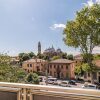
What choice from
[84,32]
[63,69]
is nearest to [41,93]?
[84,32]

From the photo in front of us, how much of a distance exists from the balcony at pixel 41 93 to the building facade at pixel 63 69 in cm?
4368

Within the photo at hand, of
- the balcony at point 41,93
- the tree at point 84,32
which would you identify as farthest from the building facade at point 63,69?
the balcony at point 41,93

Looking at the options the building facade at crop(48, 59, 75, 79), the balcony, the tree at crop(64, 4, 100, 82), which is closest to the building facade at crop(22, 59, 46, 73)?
the building facade at crop(48, 59, 75, 79)

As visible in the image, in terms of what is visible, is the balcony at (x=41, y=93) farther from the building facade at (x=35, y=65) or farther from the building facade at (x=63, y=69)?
the building facade at (x=35, y=65)

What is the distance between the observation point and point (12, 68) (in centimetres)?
1411

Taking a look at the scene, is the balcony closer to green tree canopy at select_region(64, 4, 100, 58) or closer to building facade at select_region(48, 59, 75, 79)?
green tree canopy at select_region(64, 4, 100, 58)

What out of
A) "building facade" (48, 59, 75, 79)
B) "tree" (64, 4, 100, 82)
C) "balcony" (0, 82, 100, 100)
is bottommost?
"balcony" (0, 82, 100, 100)

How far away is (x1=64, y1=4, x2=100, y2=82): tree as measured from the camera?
24.9 metres

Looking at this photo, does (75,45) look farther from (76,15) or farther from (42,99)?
(42,99)

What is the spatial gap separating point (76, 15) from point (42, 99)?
22.2 meters

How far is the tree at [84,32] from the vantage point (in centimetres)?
2491

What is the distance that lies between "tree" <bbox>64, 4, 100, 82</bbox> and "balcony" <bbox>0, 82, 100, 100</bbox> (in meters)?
22.0

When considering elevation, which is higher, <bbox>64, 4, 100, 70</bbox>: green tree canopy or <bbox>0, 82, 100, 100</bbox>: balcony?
<bbox>64, 4, 100, 70</bbox>: green tree canopy

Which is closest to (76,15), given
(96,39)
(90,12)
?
(90,12)
